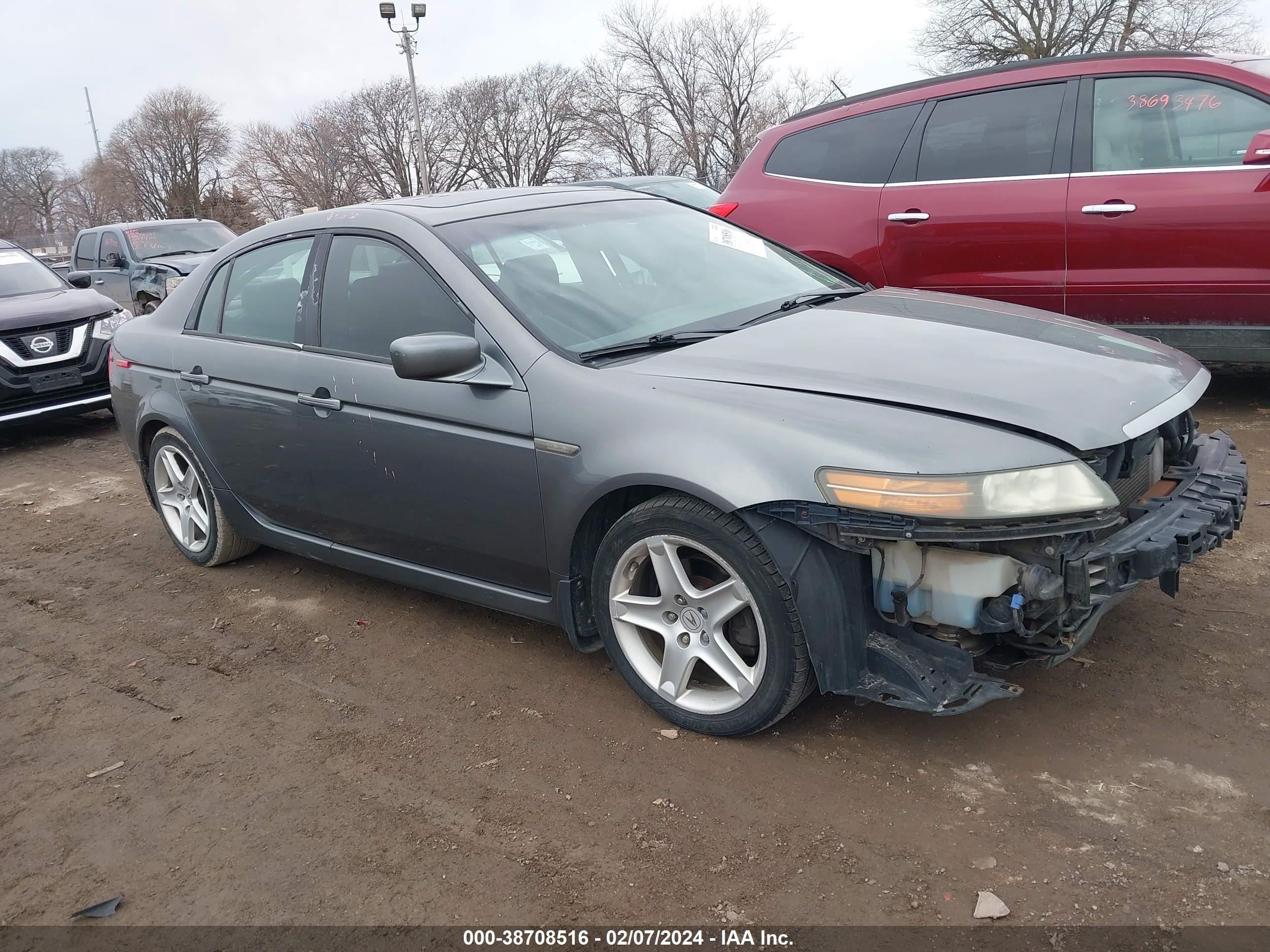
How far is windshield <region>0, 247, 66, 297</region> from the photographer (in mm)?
8984

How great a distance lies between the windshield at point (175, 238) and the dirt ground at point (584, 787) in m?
11.5

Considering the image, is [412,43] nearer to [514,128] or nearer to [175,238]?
[175,238]

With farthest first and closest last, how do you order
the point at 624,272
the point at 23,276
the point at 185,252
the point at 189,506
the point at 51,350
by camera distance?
the point at 185,252 < the point at 23,276 < the point at 51,350 < the point at 189,506 < the point at 624,272

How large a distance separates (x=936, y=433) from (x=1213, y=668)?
142cm

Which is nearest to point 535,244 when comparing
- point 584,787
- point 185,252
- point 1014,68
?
point 584,787

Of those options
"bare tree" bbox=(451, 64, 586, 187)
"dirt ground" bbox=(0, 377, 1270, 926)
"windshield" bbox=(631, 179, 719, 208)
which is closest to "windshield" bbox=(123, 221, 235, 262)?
"windshield" bbox=(631, 179, 719, 208)

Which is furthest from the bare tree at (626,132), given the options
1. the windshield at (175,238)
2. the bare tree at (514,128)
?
the windshield at (175,238)

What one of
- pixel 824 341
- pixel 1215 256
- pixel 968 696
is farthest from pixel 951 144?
pixel 968 696

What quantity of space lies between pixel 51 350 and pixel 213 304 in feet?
15.3

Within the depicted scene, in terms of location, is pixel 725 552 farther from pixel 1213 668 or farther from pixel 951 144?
pixel 951 144

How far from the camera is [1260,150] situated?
5000 mm

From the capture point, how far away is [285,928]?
7.97 ft

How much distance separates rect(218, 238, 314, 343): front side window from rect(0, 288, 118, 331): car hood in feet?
15.7

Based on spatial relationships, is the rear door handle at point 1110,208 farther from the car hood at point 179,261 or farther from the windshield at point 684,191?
the car hood at point 179,261
